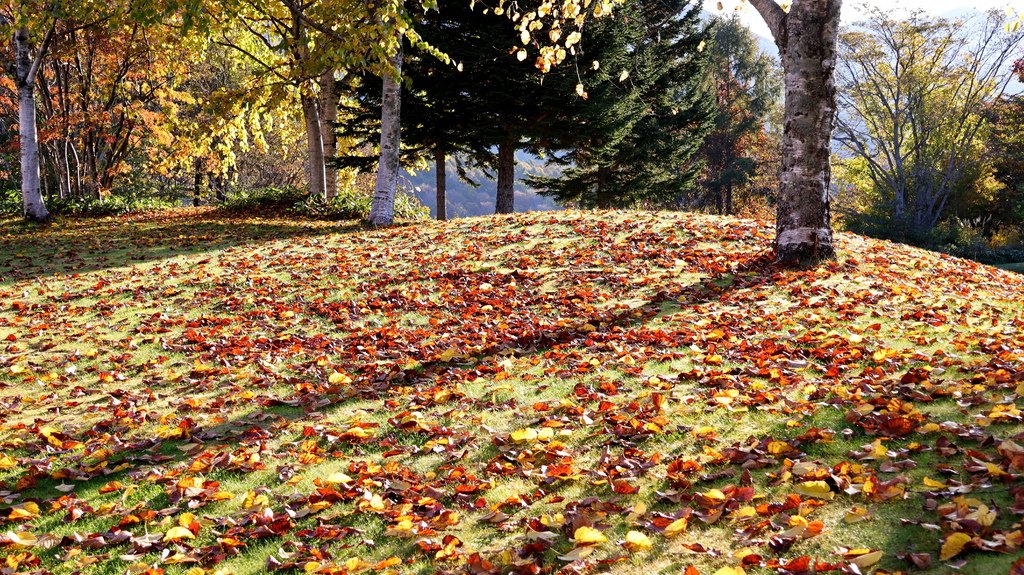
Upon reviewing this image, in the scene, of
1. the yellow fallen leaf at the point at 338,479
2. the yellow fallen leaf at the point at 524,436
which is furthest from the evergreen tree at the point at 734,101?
the yellow fallen leaf at the point at 338,479

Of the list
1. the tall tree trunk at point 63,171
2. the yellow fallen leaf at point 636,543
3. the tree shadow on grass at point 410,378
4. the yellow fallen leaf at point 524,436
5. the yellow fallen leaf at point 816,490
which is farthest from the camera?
the tall tree trunk at point 63,171

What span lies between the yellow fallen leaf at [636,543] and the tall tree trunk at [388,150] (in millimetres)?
11235

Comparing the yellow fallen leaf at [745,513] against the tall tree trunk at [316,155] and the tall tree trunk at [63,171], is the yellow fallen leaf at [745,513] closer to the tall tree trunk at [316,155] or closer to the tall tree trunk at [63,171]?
the tall tree trunk at [316,155]

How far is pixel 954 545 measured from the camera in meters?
2.41

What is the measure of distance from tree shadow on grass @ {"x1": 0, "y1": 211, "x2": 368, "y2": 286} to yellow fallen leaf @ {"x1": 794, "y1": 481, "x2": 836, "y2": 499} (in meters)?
10.6

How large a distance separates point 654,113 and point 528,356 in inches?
767

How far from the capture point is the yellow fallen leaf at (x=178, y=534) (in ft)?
9.96

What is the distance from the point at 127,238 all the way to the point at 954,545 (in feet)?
48.1

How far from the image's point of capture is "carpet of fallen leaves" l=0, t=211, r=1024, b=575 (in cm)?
285

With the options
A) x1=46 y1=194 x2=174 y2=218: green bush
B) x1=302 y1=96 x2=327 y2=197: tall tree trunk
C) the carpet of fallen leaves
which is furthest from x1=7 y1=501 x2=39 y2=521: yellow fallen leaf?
x1=46 y1=194 x2=174 y2=218: green bush

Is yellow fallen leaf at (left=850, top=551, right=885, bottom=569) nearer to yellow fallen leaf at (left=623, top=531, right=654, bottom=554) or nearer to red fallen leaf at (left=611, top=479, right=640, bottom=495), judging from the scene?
yellow fallen leaf at (left=623, top=531, right=654, bottom=554)

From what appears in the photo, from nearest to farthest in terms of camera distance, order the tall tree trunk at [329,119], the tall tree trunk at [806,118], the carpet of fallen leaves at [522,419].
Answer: the carpet of fallen leaves at [522,419] → the tall tree trunk at [806,118] → the tall tree trunk at [329,119]

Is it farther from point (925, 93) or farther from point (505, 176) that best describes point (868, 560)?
point (925, 93)

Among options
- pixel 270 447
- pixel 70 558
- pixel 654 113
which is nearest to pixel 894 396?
pixel 270 447
